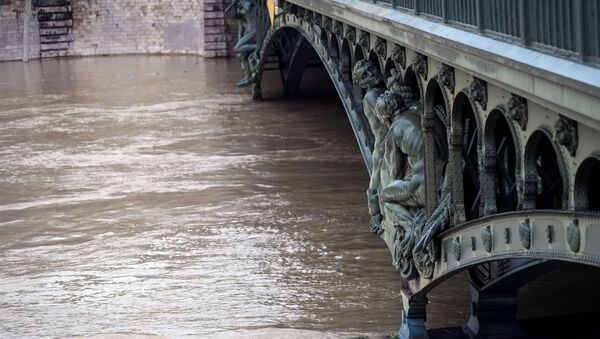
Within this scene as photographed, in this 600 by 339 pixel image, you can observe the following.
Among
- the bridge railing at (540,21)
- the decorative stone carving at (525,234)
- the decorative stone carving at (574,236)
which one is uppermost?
the bridge railing at (540,21)

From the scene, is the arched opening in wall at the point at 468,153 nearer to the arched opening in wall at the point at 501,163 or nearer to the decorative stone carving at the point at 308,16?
the arched opening in wall at the point at 501,163

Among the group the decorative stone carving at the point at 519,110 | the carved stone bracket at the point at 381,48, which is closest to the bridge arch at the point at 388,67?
the carved stone bracket at the point at 381,48

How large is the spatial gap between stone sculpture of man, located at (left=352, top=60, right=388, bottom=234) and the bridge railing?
2.08 metres

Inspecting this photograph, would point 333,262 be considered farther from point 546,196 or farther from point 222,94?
point 222,94

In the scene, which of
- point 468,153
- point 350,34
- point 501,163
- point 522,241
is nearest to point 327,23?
point 350,34

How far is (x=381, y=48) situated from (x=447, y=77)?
2.61 metres

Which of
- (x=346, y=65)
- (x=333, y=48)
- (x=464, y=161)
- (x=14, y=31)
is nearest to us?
(x=464, y=161)

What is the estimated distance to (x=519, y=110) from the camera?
8.01m

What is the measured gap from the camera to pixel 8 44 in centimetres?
4131

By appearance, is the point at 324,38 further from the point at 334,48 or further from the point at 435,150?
the point at 435,150

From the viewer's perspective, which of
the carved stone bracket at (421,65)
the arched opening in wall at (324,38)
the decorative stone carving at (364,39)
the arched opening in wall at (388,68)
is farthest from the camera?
the arched opening in wall at (324,38)

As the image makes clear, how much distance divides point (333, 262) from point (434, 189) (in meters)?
4.46

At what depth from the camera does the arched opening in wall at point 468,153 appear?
9.69 metres

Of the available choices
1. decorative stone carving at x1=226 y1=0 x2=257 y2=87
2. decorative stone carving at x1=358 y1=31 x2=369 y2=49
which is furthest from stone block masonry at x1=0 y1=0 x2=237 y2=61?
decorative stone carving at x1=358 y1=31 x2=369 y2=49
